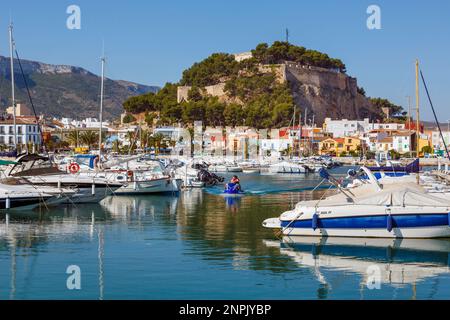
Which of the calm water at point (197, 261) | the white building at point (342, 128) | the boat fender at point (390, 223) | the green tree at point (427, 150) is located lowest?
the calm water at point (197, 261)

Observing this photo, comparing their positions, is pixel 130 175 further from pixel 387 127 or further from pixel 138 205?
pixel 387 127

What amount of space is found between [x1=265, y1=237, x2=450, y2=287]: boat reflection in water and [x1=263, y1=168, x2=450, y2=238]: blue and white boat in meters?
0.21

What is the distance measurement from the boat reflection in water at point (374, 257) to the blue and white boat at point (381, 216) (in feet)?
0.69

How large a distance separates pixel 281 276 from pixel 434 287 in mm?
2954

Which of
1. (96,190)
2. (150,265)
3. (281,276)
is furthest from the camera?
(96,190)

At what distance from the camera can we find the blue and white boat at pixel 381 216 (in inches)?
765

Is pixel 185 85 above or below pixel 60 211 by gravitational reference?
above

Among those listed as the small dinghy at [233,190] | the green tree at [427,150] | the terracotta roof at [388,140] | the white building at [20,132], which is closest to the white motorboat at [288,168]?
the small dinghy at [233,190]

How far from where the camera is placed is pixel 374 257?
1803 centimetres

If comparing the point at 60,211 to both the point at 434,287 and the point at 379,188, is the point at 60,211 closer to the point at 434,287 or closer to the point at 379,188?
the point at 379,188

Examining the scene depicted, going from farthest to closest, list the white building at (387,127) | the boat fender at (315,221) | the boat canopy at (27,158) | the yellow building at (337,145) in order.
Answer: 1. the white building at (387,127)
2. the yellow building at (337,145)
3. the boat canopy at (27,158)
4. the boat fender at (315,221)

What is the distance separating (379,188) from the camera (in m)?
20.6

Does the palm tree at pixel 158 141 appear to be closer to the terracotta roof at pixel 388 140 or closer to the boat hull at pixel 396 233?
the terracotta roof at pixel 388 140
